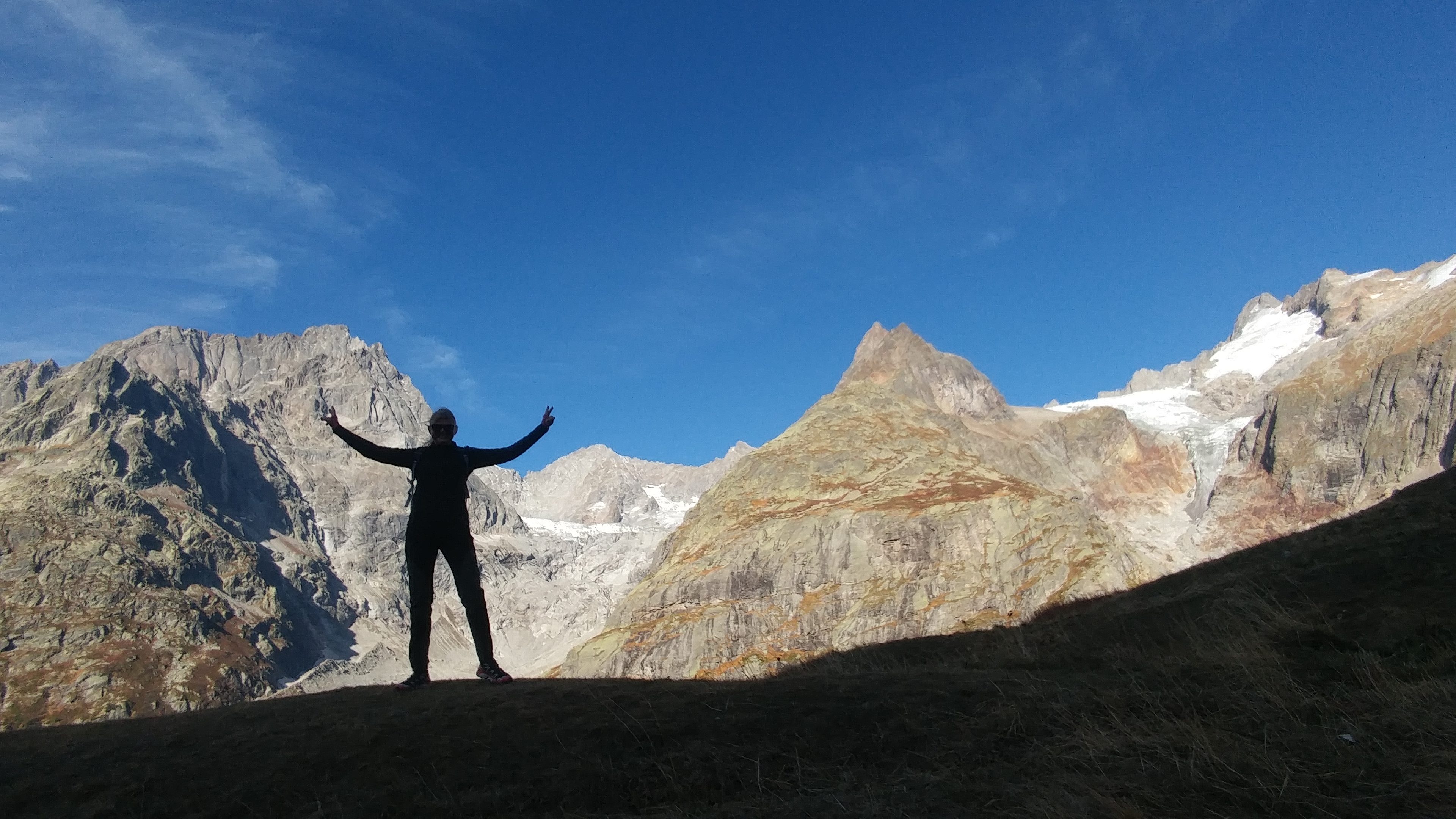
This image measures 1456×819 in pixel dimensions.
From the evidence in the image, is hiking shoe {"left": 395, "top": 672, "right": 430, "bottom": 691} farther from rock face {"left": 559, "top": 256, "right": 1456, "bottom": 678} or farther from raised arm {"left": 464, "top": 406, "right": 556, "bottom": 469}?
rock face {"left": 559, "top": 256, "right": 1456, "bottom": 678}

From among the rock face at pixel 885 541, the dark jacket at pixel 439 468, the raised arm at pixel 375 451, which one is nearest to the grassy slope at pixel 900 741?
the dark jacket at pixel 439 468

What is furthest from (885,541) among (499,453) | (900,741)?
(900,741)

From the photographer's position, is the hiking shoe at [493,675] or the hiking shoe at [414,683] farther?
the hiking shoe at [493,675]

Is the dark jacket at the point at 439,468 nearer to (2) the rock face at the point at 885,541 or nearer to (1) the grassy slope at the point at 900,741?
(1) the grassy slope at the point at 900,741

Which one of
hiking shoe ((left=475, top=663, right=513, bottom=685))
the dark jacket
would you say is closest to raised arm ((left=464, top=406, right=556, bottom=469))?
the dark jacket

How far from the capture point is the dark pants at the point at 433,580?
39.0 ft

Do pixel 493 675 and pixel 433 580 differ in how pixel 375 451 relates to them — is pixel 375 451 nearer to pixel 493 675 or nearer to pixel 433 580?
pixel 433 580

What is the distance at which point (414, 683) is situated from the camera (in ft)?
38.0

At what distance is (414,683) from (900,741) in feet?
24.0

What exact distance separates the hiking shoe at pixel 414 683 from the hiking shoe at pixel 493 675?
76 centimetres

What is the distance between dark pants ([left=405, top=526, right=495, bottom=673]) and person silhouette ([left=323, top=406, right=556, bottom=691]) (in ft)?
0.04

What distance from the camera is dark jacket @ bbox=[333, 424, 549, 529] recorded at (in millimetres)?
11828

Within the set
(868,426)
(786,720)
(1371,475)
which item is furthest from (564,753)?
(1371,475)

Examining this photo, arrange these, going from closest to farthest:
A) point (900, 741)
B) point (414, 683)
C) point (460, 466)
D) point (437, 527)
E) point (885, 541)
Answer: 1. point (900, 741)
2. point (414, 683)
3. point (437, 527)
4. point (460, 466)
5. point (885, 541)
